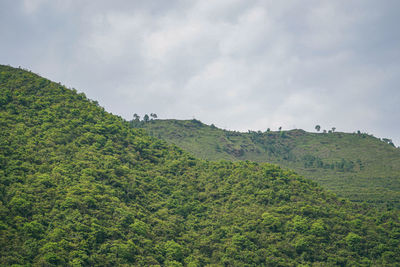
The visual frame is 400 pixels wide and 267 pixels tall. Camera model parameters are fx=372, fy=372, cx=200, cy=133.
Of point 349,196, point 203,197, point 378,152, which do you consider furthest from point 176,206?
point 378,152

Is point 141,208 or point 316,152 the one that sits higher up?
point 316,152

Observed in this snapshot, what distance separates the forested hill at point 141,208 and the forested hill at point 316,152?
1354 inches

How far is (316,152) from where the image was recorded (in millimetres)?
152500

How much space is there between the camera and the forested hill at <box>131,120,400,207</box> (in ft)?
344

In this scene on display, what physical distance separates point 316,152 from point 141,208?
106 m

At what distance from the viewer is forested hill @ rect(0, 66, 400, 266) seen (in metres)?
49.1

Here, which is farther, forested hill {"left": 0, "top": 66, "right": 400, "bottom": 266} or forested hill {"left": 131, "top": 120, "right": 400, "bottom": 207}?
forested hill {"left": 131, "top": 120, "right": 400, "bottom": 207}

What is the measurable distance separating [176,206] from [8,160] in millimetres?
28781

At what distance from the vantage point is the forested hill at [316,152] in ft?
344

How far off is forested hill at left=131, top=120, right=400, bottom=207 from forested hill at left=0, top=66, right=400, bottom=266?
34401 millimetres

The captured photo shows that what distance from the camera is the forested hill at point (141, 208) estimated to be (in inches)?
1933

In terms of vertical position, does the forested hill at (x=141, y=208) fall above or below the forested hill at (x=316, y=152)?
below

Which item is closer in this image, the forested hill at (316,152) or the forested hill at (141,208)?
the forested hill at (141,208)

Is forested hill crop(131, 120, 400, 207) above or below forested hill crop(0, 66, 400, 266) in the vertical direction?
above
